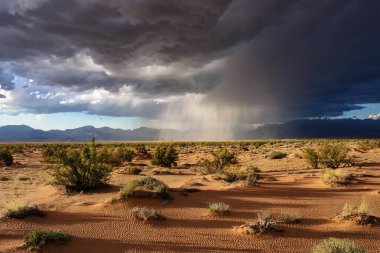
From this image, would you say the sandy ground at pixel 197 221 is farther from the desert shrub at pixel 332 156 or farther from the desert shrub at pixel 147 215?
the desert shrub at pixel 332 156

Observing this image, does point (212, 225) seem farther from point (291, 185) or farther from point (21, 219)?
point (291, 185)

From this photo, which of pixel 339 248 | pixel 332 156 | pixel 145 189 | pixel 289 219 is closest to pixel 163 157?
pixel 332 156

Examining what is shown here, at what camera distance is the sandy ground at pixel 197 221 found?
1070cm

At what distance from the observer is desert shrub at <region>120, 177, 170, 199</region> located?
1576cm

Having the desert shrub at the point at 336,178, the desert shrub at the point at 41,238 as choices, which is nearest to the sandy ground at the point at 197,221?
the desert shrub at the point at 41,238

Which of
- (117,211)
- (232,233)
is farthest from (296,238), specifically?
(117,211)

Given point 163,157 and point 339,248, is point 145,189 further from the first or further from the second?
point 163,157

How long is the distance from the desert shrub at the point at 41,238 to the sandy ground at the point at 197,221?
229 mm

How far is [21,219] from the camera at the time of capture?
42.1 feet

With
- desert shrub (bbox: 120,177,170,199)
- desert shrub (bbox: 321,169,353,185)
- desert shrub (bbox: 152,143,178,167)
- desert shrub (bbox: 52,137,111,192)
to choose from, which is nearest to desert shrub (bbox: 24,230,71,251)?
desert shrub (bbox: 120,177,170,199)

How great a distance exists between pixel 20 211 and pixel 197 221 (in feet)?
20.5

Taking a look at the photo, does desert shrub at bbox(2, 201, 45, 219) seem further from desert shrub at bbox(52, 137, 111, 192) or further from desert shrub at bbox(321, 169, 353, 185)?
desert shrub at bbox(321, 169, 353, 185)

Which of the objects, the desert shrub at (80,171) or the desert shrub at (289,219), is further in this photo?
the desert shrub at (80,171)

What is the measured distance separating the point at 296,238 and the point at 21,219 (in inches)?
362
